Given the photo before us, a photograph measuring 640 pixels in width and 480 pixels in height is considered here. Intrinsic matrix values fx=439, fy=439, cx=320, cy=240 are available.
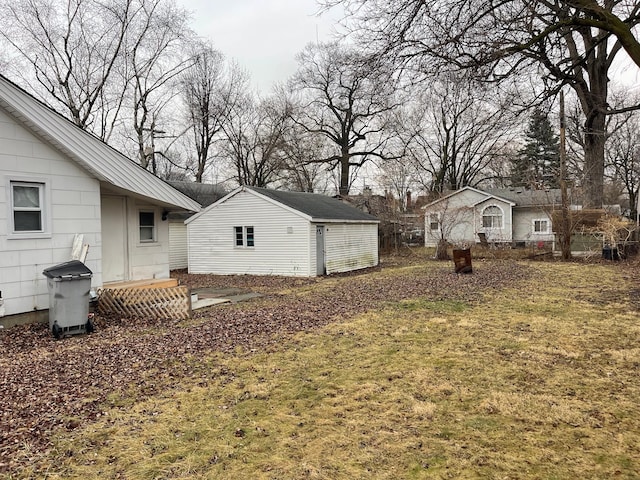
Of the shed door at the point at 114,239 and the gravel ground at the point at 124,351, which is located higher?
the shed door at the point at 114,239

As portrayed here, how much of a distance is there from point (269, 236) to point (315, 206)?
3.00m

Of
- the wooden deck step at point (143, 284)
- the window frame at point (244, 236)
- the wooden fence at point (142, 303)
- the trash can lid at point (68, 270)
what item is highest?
the window frame at point (244, 236)

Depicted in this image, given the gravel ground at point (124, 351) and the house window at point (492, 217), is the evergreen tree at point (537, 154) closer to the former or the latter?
the house window at point (492, 217)

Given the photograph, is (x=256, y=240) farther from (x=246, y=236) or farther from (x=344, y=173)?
(x=344, y=173)

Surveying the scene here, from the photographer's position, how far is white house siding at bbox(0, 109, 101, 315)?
8289 millimetres

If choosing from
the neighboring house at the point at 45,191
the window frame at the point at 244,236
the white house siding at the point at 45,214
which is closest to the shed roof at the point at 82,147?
the neighboring house at the point at 45,191

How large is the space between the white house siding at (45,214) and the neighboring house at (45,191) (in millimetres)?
14

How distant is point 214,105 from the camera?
36969mm

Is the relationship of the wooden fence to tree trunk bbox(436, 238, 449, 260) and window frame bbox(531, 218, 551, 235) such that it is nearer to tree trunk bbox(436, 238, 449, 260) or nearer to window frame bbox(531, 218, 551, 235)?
tree trunk bbox(436, 238, 449, 260)

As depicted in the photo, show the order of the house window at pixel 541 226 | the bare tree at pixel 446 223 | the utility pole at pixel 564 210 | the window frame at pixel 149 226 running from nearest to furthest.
Answer: 1. the window frame at pixel 149 226
2. the utility pole at pixel 564 210
3. the bare tree at pixel 446 223
4. the house window at pixel 541 226

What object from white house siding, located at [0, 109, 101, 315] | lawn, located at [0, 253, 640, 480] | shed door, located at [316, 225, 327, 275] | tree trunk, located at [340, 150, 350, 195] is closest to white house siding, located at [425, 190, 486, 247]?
tree trunk, located at [340, 150, 350, 195]

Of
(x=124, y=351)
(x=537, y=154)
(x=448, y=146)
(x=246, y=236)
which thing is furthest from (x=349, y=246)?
(x=537, y=154)

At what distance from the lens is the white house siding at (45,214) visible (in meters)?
8.29

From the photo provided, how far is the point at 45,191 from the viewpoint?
8.91 metres
